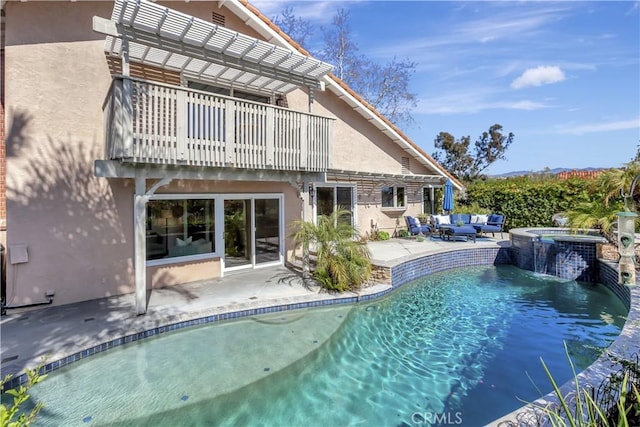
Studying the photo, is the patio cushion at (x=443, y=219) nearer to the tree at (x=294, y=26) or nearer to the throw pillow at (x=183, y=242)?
the throw pillow at (x=183, y=242)

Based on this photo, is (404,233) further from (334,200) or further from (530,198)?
(530,198)

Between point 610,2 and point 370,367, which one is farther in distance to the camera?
point 610,2

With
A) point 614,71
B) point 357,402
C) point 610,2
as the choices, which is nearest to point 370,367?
point 357,402

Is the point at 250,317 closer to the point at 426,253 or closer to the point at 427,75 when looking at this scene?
the point at 426,253

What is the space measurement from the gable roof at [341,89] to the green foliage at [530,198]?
1.94 meters

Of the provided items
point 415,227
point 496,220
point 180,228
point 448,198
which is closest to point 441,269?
point 415,227

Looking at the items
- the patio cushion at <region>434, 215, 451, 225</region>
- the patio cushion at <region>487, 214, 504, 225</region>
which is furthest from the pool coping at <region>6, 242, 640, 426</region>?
the patio cushion at <region>434, 215, 451, 225</region>

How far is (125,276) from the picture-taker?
32.0 feet

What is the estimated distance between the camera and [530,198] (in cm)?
1962

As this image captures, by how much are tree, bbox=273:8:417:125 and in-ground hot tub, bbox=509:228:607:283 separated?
19094mm

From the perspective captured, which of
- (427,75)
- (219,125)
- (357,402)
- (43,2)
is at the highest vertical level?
(427,75)

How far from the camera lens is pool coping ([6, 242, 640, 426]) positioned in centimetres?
437

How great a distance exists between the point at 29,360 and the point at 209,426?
364 cm

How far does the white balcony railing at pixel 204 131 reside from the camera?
24.9 feet
